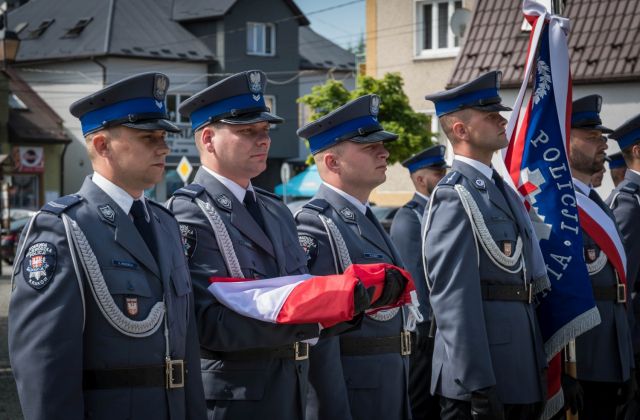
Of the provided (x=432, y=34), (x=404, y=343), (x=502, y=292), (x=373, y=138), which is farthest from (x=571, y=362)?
(x=432, y=34)

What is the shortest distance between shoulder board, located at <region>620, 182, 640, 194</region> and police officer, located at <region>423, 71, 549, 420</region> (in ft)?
6.84

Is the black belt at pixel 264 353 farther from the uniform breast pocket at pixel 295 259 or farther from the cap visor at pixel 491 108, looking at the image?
the cap visor at pixel 491 108

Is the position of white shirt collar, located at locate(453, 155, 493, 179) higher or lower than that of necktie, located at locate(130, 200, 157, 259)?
higher

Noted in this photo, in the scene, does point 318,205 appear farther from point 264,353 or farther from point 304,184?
point 304,184

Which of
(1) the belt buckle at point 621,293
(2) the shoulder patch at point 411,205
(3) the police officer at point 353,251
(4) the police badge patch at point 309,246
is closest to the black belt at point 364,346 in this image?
(3) the police officer at point 353,251

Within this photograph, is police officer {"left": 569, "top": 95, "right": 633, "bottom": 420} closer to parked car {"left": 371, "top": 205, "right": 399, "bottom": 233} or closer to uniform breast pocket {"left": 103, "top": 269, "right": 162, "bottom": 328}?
uniform breast pocket {"left": 103, "top": 269, "right": 162, "bottom": 328}

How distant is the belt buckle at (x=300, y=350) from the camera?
4.71m

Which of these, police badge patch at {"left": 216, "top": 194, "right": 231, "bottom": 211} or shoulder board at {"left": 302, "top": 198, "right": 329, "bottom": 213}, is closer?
police badge patch at {"left": 216, "top": 194, "right": 231, "bottom": 211}

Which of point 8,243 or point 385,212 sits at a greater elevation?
point 385,212

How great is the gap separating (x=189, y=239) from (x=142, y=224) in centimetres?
54

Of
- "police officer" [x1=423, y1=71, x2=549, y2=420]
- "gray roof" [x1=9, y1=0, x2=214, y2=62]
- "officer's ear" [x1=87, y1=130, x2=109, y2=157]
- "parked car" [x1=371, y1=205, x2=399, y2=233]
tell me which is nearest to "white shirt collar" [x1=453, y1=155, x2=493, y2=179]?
"police officer" [x1=423, y1=71, x2=549, y2=420]

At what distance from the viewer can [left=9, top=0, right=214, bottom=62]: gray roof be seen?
47.8 m

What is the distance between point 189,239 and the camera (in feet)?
15.4

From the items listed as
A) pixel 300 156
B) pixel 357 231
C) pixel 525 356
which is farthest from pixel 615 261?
pixel 300 156
